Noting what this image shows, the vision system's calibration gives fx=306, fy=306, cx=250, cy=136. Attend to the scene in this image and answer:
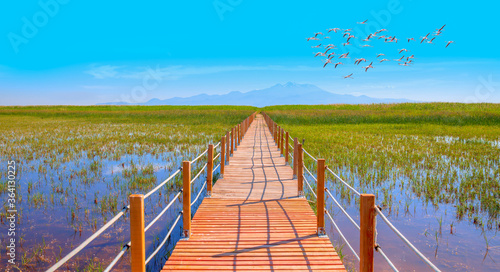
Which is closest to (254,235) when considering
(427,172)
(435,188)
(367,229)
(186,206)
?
(186,206)

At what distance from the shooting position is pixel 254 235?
4324 millimetres

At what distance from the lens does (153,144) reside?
15.8 m

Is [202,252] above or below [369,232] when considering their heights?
below

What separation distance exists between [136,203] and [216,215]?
2571 millimetres

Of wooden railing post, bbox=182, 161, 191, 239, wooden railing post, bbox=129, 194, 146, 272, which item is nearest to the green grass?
wooden railing post, bbox=182, 161, 191, 239

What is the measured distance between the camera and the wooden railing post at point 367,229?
109 inches

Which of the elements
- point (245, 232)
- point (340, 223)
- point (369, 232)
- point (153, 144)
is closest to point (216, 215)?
point (245, 232)

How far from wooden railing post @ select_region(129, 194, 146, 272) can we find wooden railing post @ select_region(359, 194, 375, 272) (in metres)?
1.98

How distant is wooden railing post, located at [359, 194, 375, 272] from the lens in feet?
9.05

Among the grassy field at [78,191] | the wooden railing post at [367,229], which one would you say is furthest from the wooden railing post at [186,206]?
the wooden railing post at [367,229]

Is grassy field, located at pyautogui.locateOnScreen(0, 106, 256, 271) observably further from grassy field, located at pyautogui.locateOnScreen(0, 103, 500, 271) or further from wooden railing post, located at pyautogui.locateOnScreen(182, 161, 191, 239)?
wooden railing post, located at pyautogui.locateOnScreen(182, 161, 191, 239)

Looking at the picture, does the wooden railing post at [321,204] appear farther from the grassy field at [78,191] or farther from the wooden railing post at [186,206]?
the grassy field at [78,191]

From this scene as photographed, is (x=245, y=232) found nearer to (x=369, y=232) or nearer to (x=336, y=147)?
(x=369, y=232)

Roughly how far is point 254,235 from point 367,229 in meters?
1.91
